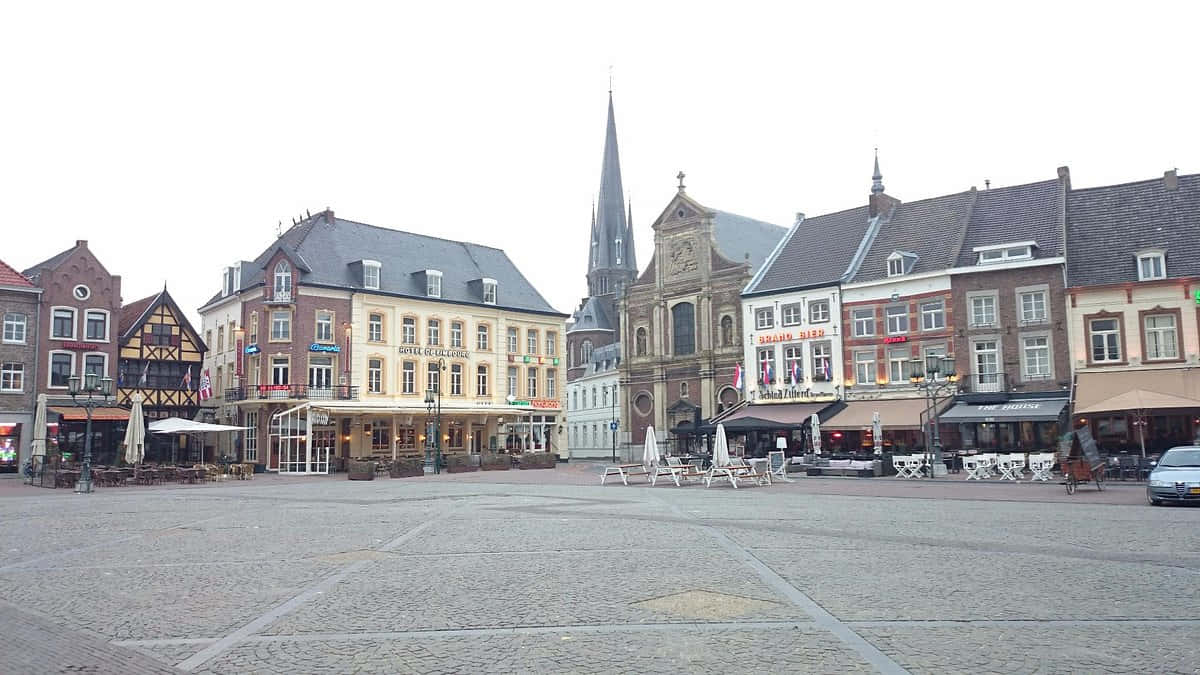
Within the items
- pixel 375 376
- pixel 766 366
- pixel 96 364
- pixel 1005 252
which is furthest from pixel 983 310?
pixel 96 364

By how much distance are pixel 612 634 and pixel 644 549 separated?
487cm

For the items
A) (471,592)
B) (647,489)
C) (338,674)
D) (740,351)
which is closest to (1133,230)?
(740,351)

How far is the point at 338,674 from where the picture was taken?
5891 millimetres

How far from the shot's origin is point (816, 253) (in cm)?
4559

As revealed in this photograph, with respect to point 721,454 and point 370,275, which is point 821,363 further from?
point 370,275

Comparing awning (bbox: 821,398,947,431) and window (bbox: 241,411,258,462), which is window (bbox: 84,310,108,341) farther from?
awning (bbox: 821,398,947,431)

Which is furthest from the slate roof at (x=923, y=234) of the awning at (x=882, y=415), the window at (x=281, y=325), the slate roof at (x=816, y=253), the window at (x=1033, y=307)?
the window at (x=281, y=325)

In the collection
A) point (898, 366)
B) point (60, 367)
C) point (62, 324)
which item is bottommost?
point (898, 366)

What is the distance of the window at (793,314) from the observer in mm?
43938

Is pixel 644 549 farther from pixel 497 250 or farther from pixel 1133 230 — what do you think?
pixel 497 250

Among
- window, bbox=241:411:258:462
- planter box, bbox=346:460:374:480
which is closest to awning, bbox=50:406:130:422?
window, bbox=241:411:258:462

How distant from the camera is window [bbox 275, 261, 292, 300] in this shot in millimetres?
43719

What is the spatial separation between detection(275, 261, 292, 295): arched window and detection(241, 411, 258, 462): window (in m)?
6.17

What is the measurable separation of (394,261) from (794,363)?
71.6ft
